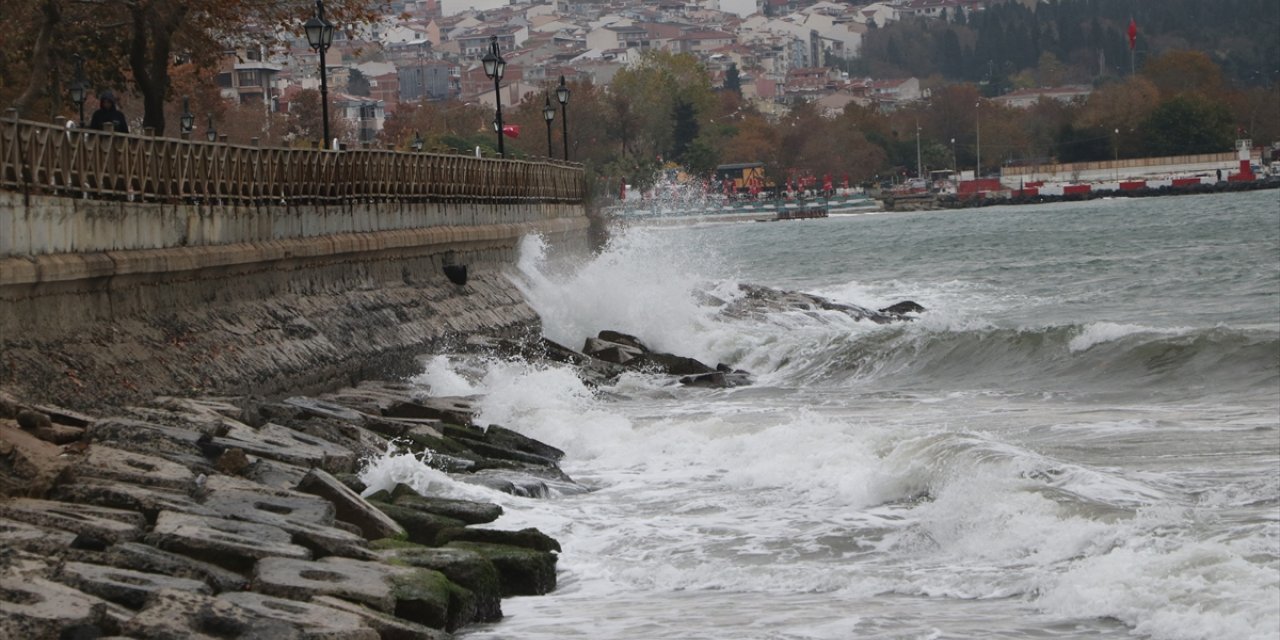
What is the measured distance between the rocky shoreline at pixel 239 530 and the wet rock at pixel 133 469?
0.06 ft

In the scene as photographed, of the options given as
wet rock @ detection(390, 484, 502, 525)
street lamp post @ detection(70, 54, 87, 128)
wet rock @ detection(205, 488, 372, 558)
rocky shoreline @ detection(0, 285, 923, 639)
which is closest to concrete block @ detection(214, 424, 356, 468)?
rocky shoreline @ detection(0, 285, 923, 639)

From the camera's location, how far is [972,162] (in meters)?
180

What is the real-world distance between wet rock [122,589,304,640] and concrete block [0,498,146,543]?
1.03m

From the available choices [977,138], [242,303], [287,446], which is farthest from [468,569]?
[977,138]

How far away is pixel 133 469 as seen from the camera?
11758mm

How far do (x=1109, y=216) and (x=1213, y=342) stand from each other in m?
73.4

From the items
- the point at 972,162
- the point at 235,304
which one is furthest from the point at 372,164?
the point at 972,162

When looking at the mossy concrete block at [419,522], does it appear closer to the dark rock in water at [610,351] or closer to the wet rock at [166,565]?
the wet rock at [166,565]

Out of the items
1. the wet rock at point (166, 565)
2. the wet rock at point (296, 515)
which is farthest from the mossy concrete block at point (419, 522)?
the wet rock at point (166, 565)

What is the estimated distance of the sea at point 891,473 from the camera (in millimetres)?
11250

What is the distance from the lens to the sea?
11250 millimetres

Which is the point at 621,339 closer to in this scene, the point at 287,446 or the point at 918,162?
the point at 287,446

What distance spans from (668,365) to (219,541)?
15.5 m

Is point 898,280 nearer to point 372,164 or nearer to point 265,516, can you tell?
point 372,164
